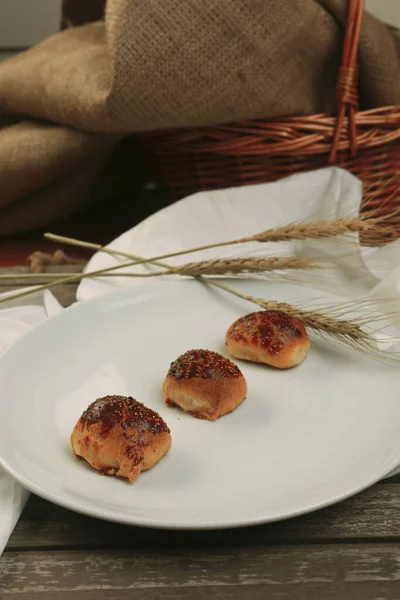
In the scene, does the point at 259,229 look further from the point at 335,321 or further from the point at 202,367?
the point at 202,367

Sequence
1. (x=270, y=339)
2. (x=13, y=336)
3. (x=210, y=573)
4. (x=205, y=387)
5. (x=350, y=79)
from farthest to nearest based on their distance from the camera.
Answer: (x=350, y=79) < (x=13, y=336) < (x=270, y=339) < (x=205, y=387) < (x=210, y=573)

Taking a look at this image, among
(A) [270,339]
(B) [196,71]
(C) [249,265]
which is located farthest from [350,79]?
(A) [270,339]

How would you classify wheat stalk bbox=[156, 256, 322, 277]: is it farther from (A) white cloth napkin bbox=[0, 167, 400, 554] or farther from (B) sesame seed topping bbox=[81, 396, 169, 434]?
(B) sesame seed topping bbox=[81, 396, 169, 434]

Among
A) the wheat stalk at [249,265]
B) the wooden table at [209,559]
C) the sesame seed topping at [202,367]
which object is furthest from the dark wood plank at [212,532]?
the wheat stalk at [249,265]

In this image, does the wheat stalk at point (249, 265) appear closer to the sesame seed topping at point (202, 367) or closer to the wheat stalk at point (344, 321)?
the wheat stalk at point (344, 321)

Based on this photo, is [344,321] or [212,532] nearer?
[212,532]

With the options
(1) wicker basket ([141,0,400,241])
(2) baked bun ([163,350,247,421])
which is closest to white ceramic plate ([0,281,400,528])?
(2) baked bun ([163,350,247,421])
